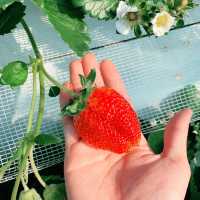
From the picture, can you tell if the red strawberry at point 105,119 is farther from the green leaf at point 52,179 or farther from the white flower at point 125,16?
the green leaf at point 52,179

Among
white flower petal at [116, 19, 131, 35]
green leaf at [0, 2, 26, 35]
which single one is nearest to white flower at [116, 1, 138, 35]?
white flower petal at [116, 19, 131, 35]

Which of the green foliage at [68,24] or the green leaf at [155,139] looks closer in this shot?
the green foliage at [68,24]

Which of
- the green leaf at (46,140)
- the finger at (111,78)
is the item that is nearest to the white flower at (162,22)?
the finger at (111,78)

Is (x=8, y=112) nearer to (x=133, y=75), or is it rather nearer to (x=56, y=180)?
(x=56, y=180)

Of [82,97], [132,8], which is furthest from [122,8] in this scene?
[82,97]

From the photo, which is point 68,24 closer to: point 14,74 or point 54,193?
point 14,74

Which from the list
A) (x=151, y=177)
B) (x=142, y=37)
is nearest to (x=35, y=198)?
(x=151, y=177)
